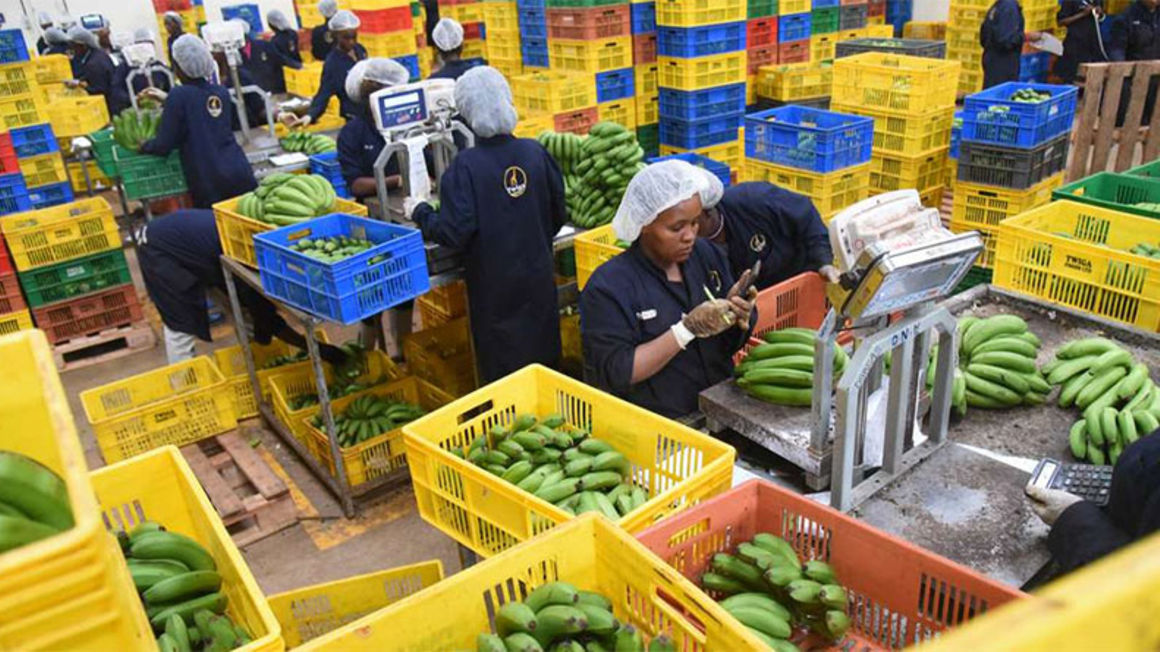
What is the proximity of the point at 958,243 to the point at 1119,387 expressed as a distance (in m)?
1.36

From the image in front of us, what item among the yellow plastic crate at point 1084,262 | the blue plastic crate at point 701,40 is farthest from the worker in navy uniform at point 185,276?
the blue plastic crate at point 701,40

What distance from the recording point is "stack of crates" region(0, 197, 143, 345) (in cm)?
699

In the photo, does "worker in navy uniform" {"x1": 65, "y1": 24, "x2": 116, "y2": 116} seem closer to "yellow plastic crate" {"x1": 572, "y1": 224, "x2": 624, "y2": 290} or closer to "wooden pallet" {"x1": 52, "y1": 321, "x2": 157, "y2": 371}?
"wooden pallet" {"x1": 52, "y1": 321, "x2": 157, "y2": 371}

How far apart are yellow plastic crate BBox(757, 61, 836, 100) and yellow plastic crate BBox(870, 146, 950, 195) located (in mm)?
2533

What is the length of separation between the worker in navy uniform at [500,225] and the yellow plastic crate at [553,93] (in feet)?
10.4

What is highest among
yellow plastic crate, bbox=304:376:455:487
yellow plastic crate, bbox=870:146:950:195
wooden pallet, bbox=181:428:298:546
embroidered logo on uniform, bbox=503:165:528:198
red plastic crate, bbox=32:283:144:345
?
embroidered logo on uniform, bbox=503:165:528:198

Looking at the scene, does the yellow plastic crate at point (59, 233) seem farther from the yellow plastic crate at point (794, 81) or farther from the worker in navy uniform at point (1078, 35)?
the worker in navy uniform at point (1078, 35)

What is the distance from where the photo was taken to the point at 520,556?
2.21 metres

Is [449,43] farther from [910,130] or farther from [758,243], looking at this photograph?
[758,243]

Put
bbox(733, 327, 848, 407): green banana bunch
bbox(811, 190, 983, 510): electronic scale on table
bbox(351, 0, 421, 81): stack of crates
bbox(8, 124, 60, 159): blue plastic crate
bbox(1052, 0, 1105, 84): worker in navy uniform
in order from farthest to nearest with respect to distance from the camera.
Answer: bbox(351, 0, 421, 81): stack of crates, bbox(1052, 0, 1105, 84): worker in navy uniform, bbox(8, 124, 60, 159): blue plastic crate, bbox(733, 327, 848, 407): green banana bunch, bbox(811, 190, 983, 510): electronic scale on table

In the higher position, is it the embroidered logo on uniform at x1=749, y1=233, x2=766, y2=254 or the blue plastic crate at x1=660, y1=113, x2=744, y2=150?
the embroidered logo on uniform at x1=749, y1=233, x2=766, y2=254

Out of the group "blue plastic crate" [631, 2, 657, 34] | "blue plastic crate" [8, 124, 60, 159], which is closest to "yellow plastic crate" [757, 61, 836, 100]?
"blue plastic crate" [631, 2, 657, 34]

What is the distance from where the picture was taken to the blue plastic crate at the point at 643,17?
366 inches

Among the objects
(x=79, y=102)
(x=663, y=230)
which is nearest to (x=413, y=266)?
(x=663, y=230)
